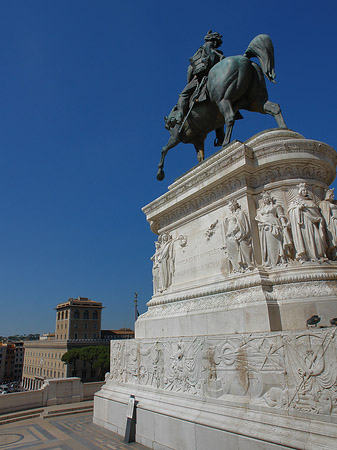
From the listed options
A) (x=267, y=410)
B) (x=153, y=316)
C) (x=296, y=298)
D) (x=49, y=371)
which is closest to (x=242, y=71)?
(x=296, y=298)

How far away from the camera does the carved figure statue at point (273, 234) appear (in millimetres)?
6848

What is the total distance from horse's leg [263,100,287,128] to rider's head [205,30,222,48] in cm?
331

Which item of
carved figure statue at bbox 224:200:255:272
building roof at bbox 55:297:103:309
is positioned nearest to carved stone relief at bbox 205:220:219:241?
carved figure statue at bbox 224:200:255:272

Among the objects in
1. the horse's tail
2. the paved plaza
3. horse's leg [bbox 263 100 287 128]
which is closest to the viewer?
the paved plaza

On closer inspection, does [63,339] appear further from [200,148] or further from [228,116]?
[228,116]

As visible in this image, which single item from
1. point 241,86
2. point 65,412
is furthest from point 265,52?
point 65,412

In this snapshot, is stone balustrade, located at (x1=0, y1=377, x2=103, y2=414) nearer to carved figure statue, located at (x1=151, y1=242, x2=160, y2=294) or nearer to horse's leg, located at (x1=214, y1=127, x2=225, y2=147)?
carved figure statue, located at (x1=151, y1=242, x2=160, y2=294)

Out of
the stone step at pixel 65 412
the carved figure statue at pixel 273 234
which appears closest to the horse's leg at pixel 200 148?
the carved figure statue at pixel 273 234

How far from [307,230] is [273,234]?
0.66 metres

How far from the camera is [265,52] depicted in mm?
8984

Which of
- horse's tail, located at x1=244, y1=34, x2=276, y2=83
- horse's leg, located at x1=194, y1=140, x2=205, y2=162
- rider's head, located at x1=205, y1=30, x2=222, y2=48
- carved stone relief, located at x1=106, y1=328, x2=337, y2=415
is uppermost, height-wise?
rider's head, located at x1=205, y1=30, x2=222, y2=48

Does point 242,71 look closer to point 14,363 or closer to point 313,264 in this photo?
point 313,264

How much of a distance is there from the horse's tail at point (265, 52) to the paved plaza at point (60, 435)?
9.46 m

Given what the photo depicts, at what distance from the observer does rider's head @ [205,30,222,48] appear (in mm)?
10914
